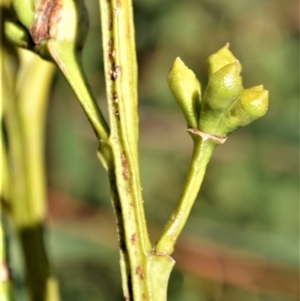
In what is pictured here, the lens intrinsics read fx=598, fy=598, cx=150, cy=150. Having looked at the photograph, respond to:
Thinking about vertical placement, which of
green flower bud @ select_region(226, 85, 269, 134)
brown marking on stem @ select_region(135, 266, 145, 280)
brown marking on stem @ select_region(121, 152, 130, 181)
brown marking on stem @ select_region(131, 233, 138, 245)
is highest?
green flower bud @ select_region(226, 85, 269, 134)

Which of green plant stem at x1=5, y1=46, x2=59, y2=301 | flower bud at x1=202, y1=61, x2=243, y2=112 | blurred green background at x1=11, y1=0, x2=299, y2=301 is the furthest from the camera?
blurred green background at x1=11, y1=0, x2=299, y2=301

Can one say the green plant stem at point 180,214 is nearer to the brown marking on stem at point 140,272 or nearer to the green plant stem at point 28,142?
the brown marking on stem at point 140,272

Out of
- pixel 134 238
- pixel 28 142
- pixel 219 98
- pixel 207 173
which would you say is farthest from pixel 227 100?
pixel 207 173

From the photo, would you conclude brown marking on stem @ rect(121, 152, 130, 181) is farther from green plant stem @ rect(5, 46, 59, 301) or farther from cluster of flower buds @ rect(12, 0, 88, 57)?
green plant stem @ rect(5, 46, 59, 301)

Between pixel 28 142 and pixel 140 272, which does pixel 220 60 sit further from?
pixel 28 142

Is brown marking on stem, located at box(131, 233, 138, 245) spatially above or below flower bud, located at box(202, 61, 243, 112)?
below

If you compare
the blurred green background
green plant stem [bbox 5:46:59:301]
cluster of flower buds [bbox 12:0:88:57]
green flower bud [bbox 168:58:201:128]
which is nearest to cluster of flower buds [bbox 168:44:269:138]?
green flower bud [bbox 168:58:201:128]
